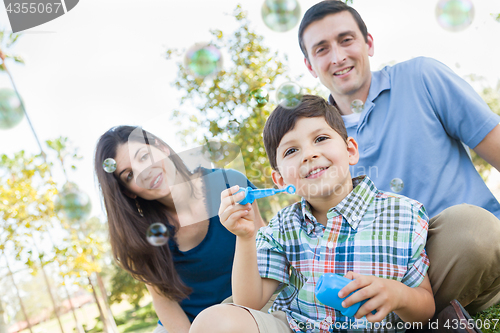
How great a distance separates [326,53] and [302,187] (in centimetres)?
102

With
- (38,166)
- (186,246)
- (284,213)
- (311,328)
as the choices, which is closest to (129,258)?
(186,246)

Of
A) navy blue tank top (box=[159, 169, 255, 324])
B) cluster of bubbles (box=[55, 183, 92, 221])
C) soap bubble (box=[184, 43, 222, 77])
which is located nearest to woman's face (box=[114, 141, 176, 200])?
navy blue tank top (box=[159, 169, 255, 324])

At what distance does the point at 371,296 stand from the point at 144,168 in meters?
1.37

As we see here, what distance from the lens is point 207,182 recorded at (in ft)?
7.25

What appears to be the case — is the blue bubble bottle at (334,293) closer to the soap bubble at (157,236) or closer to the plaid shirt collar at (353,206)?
the plaid shirt collar at (353,206)

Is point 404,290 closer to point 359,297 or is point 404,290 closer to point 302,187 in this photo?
point 359,297

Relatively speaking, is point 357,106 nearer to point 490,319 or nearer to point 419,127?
point 419,127

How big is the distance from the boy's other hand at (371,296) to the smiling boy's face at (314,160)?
0.37 metres

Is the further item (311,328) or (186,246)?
(186,246)

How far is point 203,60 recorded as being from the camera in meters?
2.50

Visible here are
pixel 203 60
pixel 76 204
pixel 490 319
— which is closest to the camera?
pixel 490 319

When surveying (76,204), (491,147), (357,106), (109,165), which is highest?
(109,165)

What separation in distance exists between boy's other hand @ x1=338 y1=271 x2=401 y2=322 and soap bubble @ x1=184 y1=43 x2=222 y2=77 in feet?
6.00

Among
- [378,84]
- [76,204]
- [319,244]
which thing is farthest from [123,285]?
[319,244]
